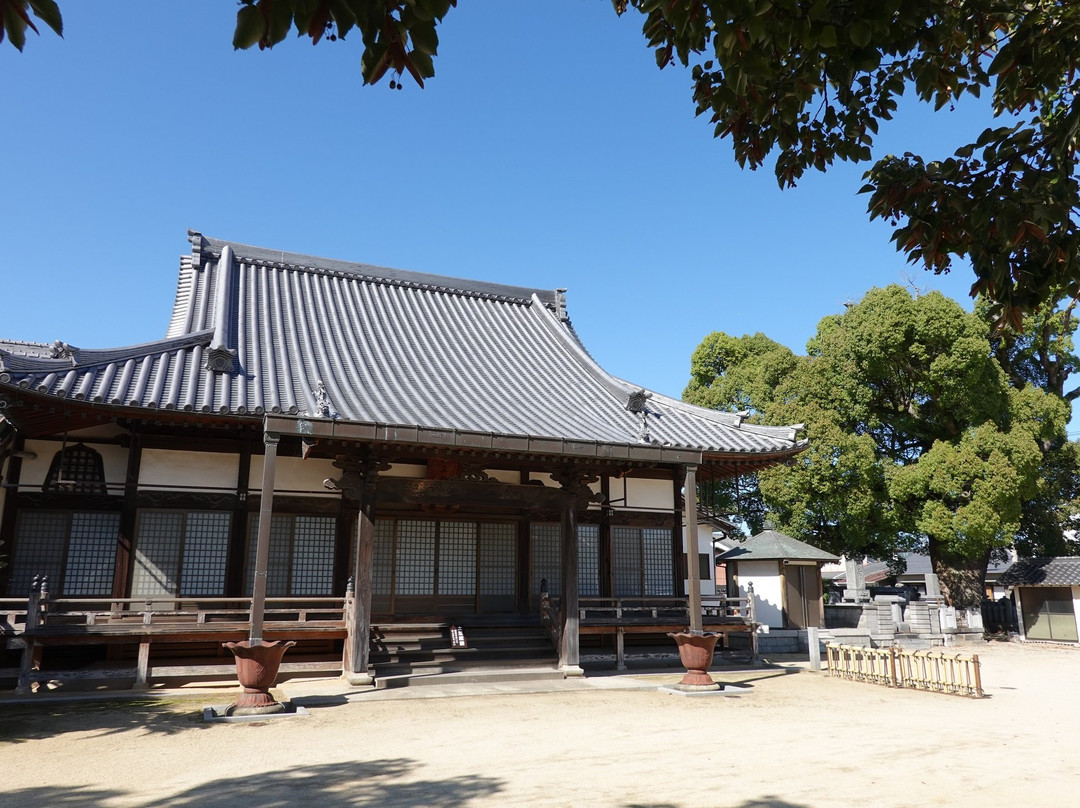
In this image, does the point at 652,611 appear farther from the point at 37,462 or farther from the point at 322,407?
the point at 37,462

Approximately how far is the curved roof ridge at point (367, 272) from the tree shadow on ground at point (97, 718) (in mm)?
10517

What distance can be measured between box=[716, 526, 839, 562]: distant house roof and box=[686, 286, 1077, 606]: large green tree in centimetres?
326

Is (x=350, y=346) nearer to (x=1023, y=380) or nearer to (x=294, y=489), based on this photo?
(x=294, y=489)

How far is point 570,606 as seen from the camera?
13.5m

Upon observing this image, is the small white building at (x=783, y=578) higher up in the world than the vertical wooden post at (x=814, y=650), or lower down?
higher up

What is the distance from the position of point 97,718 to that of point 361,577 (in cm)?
391

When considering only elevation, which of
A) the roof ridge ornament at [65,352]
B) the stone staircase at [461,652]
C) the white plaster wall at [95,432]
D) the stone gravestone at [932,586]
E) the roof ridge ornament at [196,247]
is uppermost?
the roof ridge ornament at [196,247]

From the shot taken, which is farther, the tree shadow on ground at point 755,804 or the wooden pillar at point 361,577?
the wooden pillar at point 361,577

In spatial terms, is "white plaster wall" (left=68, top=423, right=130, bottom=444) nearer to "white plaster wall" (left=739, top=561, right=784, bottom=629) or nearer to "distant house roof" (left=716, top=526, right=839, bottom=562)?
"distant house roof" (left=716, top=526, right=839, bottom=562)

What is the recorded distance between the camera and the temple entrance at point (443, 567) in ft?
48.8

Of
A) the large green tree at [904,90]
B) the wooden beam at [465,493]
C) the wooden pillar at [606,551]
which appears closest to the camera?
the large green tree at [904,90]

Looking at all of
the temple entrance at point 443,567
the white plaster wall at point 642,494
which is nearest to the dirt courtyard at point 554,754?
the temple entrance at point 443,567

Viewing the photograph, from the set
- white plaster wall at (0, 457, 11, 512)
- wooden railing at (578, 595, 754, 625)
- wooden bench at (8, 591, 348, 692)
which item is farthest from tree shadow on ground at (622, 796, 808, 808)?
white plaster wall at (0, 457, 11, 512)

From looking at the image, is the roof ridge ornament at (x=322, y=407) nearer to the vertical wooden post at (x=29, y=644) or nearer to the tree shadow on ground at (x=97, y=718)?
the tree shadow on ground at (x=97, y=718)
